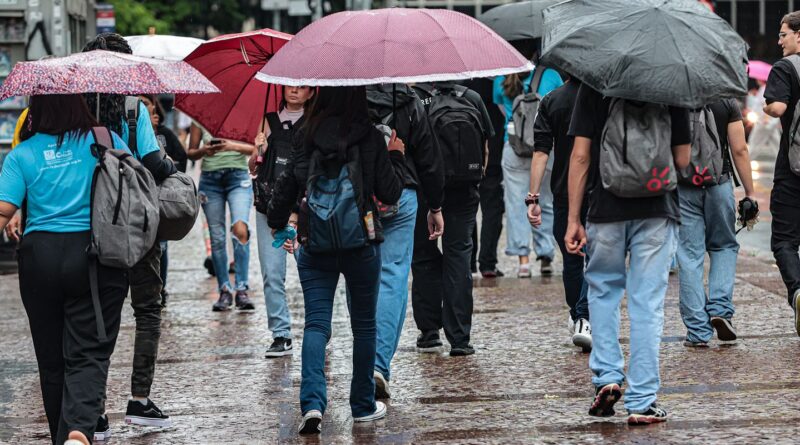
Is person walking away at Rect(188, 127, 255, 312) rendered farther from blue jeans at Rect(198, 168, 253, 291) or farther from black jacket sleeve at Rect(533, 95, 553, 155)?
black jacket sleeve at Rect(533, 95, 553, 155)

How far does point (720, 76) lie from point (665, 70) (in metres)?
0.26

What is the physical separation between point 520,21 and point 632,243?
486 centimetres

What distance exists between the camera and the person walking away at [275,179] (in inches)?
313

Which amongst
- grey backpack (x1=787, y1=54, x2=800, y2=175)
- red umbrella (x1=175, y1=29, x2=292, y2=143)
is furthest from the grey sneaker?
grey backpack (x1=787, y1=54, x2=800, y2=175)

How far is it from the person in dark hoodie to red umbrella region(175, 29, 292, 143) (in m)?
1.96

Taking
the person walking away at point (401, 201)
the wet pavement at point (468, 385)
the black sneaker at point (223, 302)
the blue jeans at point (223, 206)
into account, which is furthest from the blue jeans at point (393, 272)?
the black sneaker at point (223, 302)

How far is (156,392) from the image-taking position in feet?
24.4

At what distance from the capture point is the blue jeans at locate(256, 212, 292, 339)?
852cm

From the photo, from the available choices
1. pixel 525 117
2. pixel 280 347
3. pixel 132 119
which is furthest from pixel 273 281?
pixel 525 117

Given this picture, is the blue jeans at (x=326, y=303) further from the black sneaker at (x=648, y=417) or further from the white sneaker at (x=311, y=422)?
the black sneaker at (x=648, y=417)

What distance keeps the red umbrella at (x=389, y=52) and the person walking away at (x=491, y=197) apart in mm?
5276

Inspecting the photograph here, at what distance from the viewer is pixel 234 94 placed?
848 cm

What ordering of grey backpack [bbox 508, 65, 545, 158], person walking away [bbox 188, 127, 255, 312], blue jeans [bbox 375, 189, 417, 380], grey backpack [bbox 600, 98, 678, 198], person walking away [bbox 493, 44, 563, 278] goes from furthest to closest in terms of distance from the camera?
person walking away [bbox 493, 44, 563, 278] < grey backpack [bbox 508, 65, 545, 158] < person walking away [bbox 188, 127, 255, 312] < blue jeans [bbox 375, 189, 417, 380] < grey backpack [bbox 600, 98, 678, 198]

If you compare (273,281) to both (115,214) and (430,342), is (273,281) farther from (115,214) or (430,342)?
(115,214)
